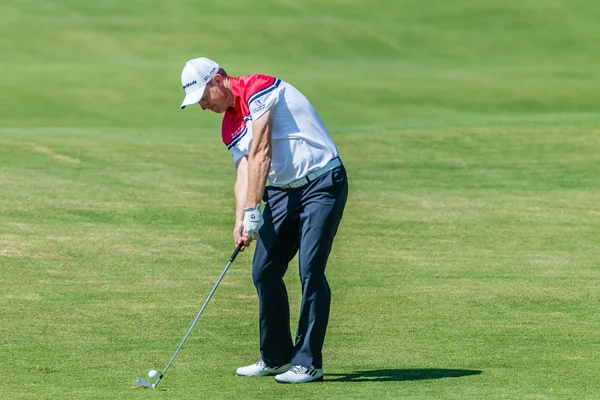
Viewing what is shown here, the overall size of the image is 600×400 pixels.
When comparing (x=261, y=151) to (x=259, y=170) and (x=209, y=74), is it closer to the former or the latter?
(x=259, y=170)

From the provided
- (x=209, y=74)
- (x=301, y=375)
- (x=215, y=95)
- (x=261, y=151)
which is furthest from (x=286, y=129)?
(x=301, y=375)

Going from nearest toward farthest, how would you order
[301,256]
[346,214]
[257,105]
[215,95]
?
[257,105]
[215,95]
[301,256]
[346,214]

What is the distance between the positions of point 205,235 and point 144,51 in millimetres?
21841

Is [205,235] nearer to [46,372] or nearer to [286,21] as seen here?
[46,372]

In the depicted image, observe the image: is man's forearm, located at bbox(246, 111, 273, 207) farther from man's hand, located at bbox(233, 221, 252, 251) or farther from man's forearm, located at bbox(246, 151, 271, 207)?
man's hand, located at bbox(233, 221, 252, 251)

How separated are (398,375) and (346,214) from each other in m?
7.68

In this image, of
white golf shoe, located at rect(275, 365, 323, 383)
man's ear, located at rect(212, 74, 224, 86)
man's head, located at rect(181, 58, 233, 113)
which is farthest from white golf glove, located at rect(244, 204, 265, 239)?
white golf shoe, located at rect(275, 365, 323, 383)

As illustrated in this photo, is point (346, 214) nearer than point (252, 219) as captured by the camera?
No

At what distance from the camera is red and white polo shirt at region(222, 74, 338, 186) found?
26.3 feet

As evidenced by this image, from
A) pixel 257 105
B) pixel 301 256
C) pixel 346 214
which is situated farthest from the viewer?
pixel 346 214

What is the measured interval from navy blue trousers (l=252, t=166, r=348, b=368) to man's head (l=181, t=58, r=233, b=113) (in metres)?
0.75

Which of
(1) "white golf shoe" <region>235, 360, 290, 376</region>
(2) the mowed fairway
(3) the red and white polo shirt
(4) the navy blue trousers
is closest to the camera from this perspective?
(3) the red and white polo shirt

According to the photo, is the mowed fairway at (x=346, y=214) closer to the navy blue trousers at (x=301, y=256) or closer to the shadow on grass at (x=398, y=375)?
the shadow on grass at (x=398, y=375)

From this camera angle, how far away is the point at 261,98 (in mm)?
7934
